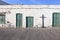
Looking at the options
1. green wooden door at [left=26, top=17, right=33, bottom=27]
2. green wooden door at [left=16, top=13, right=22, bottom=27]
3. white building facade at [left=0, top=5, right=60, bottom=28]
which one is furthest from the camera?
green wooden door at [left=16, top=13, right=22, bottom=27]

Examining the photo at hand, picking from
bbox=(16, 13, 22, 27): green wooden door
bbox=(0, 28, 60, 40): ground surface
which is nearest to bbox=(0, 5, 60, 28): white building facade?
bbox=(16, 13, 22, 27): green wooden door

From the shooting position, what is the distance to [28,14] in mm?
27969

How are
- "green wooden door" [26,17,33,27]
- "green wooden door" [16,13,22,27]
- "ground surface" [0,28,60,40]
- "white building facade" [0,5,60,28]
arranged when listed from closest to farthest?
"ground surface" [0,28,60,40]
"white building facade" [0,5,60,28]
"green wooden door" [26,17,33,27]
"green wooden door" [16,13,22,27]

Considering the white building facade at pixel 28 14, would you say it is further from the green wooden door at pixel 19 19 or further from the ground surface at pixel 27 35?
the ground surface at pixel 27 35

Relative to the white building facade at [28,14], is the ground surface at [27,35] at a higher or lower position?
lower

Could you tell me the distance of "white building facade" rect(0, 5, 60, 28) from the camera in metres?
27.6

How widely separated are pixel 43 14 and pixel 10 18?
200 inches

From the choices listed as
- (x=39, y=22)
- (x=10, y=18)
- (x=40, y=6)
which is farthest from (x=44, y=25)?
(x=10, y=18)

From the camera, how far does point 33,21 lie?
28078 mm

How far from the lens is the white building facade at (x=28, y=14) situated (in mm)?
27609

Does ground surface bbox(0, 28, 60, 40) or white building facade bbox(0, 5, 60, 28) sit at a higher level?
white building facade bbox(0, 5, 60, 28)

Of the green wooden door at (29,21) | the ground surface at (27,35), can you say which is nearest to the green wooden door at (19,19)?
the green wooden door at (29,21)

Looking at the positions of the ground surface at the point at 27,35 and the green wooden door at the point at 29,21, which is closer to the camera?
the ground surface at the point at 27,35

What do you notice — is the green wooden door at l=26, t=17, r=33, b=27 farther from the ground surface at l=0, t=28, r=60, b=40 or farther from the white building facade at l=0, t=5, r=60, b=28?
the ground surface at l=0, t=28, r=60, b=40
